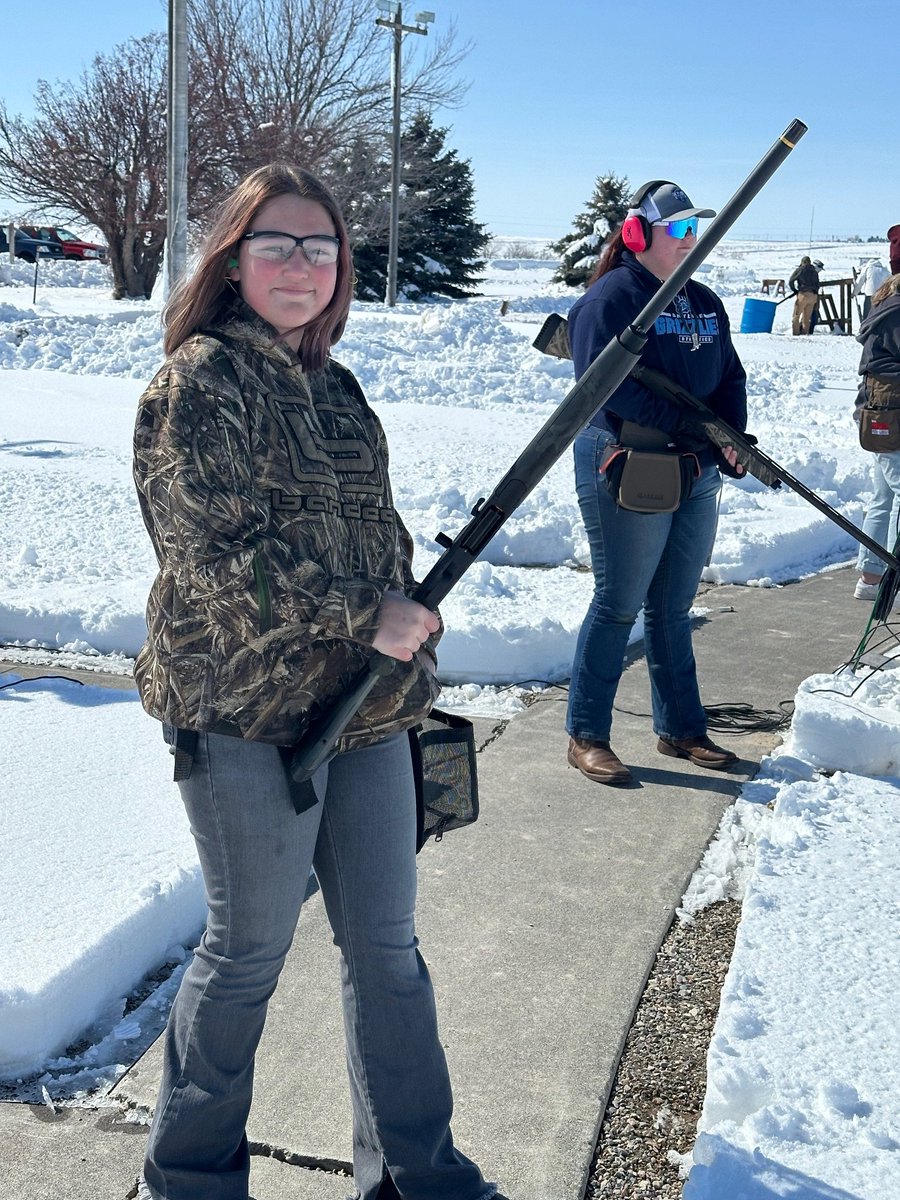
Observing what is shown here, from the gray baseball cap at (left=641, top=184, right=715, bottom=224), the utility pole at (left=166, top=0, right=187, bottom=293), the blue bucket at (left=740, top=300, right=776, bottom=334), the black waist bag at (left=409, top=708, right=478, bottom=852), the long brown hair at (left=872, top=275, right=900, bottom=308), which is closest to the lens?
the black waist bag at (left=409, top=708, right=478, bottom=852)

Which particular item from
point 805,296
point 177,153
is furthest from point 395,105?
point 177,153

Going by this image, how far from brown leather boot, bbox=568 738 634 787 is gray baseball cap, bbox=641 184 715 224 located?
1.74 metres

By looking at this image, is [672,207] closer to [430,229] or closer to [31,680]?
[31,680]

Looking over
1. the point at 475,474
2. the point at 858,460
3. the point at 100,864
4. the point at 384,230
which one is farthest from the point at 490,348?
the point at 384,230

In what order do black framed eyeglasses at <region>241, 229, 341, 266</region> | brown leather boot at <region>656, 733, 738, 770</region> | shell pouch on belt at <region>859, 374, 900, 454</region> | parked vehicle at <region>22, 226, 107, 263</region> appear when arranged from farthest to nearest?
parked vehicle at <region>22, 226, 107, 263</region>
shell pouch on belt at <region>859, 374, 900, 454</region>
brown leather boot at <region>656, 733, 738, 770</region>
black framed eyeglasses at <region>241, 229, 341, 266</region>

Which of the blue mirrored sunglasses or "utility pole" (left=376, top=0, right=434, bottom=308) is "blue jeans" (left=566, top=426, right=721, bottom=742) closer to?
the blue mirrored sunglasses

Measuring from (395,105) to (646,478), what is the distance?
28532mm

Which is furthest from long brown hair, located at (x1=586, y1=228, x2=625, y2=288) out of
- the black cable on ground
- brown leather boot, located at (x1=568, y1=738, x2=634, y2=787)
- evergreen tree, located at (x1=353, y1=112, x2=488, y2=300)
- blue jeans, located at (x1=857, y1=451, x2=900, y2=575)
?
evergreen tree, located at (x1=353, y1=112, x2=488, y2=300)

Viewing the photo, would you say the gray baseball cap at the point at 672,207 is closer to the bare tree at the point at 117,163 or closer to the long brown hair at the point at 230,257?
the long brown hair at the point at 230,257

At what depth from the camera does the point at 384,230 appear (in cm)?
3438

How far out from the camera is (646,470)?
402 cm

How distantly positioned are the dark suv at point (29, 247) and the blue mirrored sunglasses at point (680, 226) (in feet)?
115

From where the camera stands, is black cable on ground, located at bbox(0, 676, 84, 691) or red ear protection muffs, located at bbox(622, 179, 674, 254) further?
black cable on ground, located at bbox(0, 676, 84, 691)

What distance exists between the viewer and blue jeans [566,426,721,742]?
13.7 feet
